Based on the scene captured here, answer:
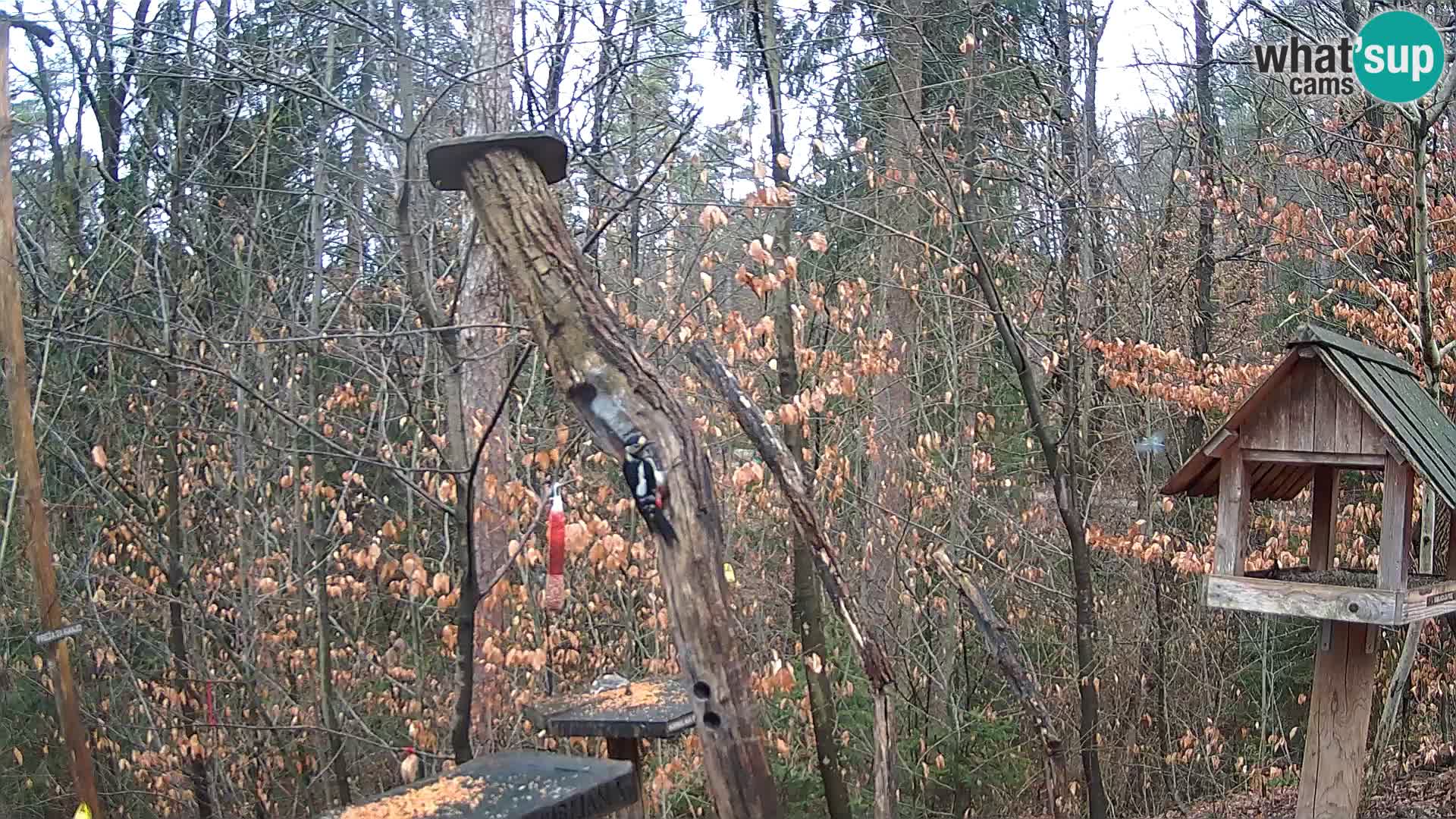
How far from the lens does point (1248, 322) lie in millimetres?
8289

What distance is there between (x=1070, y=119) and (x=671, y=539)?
5304 millimetres

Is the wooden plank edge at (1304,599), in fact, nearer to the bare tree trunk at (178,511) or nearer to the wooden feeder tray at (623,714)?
the wooden feeder tray at (623,714)

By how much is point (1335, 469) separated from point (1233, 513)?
0.66 metres

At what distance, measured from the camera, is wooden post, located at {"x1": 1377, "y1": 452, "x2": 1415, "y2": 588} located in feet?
12.0

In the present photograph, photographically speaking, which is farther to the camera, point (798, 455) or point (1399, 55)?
point (798, 455)

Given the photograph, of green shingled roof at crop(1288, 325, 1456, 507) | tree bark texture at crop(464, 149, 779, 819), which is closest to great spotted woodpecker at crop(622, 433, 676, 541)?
tree bark texture at crop(464, 149, 779, 819)

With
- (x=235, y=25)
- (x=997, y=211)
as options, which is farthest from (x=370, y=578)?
(x=997, y=211)

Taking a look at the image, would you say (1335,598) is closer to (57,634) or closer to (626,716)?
(626,716)

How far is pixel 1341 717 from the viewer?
4.06m

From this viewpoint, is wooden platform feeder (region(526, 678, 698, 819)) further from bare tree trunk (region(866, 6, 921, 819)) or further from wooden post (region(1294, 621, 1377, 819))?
bare tree trunk (region(866, 6, 921, 819))

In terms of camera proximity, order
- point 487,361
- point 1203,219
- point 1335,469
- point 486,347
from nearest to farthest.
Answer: point 1335,469, point 486,347, point 487,361, point 1203,219

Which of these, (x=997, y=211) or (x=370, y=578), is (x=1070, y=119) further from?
(x=370, y=578)

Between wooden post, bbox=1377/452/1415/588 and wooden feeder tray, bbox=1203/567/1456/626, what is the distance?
2.1 inches

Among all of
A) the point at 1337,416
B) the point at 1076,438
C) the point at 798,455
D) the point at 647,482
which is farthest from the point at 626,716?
the point at 1076,438
